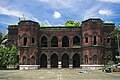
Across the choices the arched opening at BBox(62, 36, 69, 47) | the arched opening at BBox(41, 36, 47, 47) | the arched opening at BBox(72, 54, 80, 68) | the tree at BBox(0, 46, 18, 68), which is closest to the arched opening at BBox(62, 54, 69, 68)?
the arched opening at BBox(72, 54, 80, 68)

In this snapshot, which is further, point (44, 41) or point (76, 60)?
point (76, 60)

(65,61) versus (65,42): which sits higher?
(65,42)

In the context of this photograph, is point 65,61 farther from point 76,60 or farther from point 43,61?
point 43,61

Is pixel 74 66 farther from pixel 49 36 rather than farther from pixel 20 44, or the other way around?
pixel 20 44

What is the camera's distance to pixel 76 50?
181 ft

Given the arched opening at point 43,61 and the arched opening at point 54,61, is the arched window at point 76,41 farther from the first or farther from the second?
the arched opening at point 43,61

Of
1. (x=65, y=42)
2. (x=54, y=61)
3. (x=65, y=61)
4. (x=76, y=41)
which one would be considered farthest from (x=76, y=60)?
(x=54, y=61)

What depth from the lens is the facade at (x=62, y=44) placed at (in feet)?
170

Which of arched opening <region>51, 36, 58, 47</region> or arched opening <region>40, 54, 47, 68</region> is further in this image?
arched opening <region>40, 54, 47, 68</region>

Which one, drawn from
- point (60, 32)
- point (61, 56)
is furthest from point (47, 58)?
point (60, 32)

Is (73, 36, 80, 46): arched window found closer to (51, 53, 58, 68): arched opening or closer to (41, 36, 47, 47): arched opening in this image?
(51, 53, 58, 68): arched opening

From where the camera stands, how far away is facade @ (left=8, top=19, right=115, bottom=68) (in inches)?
2039

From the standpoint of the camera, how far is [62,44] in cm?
5750

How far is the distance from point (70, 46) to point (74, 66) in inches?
217
